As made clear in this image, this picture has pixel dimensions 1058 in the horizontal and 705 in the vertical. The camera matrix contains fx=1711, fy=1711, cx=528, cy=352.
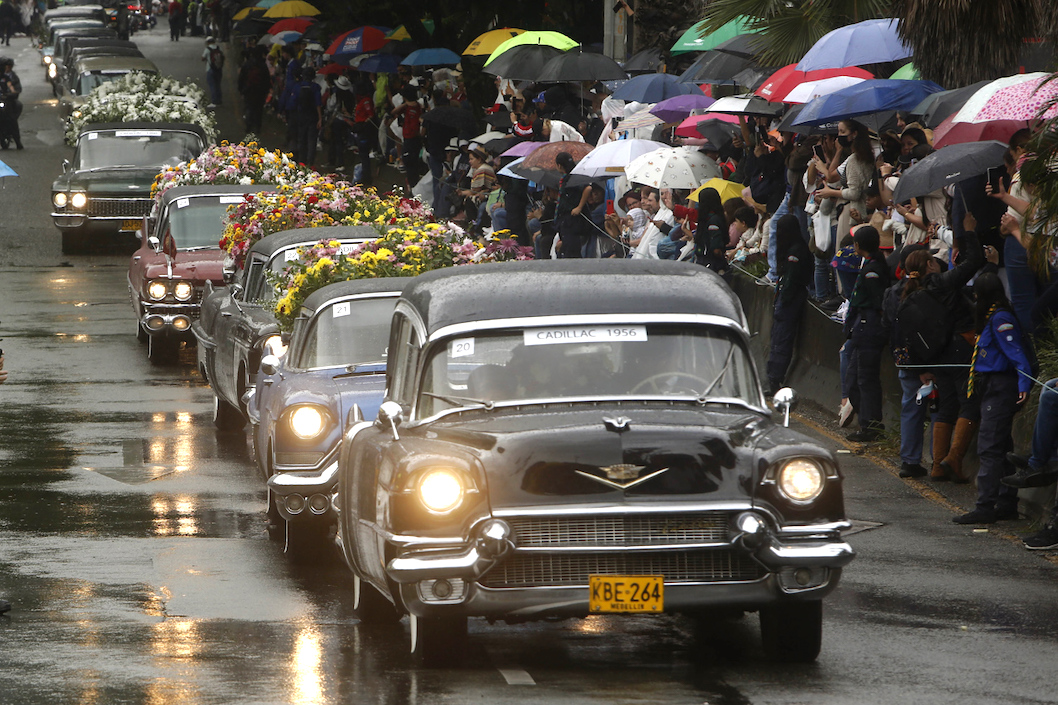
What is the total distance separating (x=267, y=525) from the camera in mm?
11414

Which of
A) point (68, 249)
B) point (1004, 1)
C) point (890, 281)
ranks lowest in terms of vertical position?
point (68, 249)

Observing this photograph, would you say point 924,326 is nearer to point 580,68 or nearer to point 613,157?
point 613,157

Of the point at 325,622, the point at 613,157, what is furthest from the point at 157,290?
the point at 325,622

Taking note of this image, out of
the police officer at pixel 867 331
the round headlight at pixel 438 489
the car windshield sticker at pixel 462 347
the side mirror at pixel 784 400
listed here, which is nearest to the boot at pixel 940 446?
the police officer at pixel 867 331

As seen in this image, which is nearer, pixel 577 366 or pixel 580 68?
pixel 577 366

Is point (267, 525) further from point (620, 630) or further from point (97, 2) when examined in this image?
point (97, 2)

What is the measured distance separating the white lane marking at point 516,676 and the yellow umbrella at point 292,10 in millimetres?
36764

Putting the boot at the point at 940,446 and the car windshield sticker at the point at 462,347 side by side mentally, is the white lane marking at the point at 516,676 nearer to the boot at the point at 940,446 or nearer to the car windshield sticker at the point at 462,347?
the car windshield sticker at the point at 462,347

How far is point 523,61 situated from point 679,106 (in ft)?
13.1

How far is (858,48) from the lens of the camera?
51.8ft

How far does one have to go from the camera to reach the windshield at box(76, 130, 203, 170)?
28.7m

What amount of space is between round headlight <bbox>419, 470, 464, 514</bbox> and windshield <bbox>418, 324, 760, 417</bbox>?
649mm

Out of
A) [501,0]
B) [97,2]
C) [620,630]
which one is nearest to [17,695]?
[620,630]

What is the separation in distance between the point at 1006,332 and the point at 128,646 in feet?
19.3
